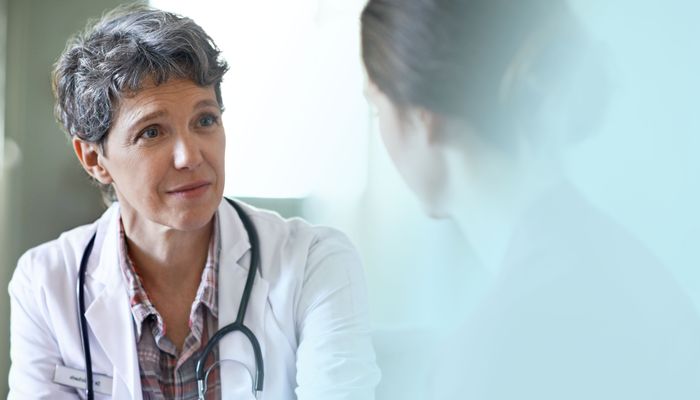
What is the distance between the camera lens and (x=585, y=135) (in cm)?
29

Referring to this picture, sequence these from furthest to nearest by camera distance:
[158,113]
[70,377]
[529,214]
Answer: [70,377], [158,113], [529,214]

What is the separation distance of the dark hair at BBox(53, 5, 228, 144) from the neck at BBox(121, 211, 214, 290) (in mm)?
141

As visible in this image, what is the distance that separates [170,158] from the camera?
87 cm

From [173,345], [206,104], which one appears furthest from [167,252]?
[206,104]

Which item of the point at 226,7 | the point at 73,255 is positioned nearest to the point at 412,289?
the point at 226,7

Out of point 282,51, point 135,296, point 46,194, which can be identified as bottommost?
point 135,296

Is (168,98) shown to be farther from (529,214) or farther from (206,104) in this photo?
(529,214)

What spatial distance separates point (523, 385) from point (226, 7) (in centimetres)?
69

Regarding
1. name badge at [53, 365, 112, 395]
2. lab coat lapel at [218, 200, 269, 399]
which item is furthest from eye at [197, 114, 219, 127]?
name badge at [53, 365, 112, 395]

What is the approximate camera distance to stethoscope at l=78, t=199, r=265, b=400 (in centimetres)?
86

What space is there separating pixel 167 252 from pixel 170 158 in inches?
6.5

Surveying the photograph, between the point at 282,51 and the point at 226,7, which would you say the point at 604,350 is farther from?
the point at 226,7

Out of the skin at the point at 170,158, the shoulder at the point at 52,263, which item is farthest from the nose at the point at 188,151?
the shoulder at the point at 52,263

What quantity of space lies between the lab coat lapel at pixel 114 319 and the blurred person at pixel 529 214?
62 cm
